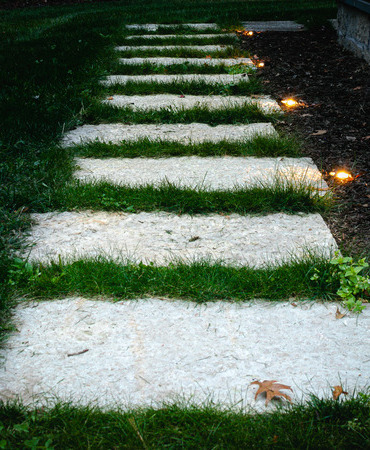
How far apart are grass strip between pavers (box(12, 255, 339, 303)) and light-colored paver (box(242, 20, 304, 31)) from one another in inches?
238

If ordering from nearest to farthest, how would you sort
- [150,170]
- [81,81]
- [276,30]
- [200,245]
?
[200,245]
[150,170]
[81,81]
[276,30]

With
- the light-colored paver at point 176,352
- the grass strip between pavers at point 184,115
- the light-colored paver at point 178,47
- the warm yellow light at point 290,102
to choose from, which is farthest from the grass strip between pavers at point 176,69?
the light-colored paver at point 176,352

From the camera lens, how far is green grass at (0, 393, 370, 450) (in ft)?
4.19

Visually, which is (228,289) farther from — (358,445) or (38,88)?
(38,88)


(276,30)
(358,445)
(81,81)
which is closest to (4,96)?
(81,81)

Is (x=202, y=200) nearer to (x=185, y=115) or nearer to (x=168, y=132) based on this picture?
(x=168, y=132)

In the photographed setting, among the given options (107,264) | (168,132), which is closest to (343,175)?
(168,132)

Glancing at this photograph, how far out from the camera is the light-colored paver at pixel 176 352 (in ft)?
4.73

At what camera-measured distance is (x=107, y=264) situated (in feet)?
6.58

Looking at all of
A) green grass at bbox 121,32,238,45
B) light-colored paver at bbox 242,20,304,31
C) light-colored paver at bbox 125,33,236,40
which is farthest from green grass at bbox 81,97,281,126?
light-colored paver at bbox 242,20,304,31

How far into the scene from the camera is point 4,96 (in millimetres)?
3973

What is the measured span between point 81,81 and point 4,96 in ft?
2.84

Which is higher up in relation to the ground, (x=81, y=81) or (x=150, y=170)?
→ (x=81, y=81)

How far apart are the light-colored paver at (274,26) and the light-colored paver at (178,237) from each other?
18.3ft
